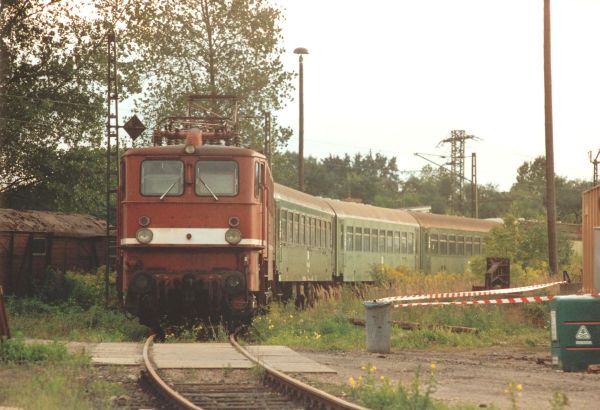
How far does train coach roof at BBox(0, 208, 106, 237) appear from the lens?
35.0 meters

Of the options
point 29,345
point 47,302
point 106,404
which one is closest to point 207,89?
point 47,302

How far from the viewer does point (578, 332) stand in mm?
13164

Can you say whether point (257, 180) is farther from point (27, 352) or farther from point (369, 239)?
point (369, 239)

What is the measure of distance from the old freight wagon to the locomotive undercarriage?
713 inches

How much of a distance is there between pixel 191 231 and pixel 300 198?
10.8m

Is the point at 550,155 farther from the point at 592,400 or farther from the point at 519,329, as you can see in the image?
the point at 592,400

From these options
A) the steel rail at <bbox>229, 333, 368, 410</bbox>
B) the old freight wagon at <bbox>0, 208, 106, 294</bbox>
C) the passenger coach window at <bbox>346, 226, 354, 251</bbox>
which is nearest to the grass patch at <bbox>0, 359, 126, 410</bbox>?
the steel rail at <bbox>229, 333, 368, 410</bbox>

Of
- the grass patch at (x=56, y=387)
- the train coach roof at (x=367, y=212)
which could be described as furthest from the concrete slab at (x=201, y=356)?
the train coach roof at (x=367, y=212)

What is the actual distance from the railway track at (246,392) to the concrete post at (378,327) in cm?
397

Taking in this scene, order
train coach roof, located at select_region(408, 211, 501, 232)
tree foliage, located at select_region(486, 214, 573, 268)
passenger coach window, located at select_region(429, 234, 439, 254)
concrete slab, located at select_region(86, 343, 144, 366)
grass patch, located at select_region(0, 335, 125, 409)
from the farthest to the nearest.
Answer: passenger coach window, located at select_region(429, 234, 439, 254)
train coach roof, located at select_region(408, 211, 501, 232)
tree foliage, located at select_region(486, 214, 573, 268)
concrete slab, located at select_region(86, 343, 144, 366)
grass patch, located at select_region(0, 335, 125, 409)

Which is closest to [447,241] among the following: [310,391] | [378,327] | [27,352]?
[378,327]

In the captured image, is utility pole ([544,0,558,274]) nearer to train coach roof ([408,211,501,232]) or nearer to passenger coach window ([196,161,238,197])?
passenger coach window ([196,161,238,197])

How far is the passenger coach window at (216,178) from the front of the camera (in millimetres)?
17828

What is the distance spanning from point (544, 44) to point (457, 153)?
150 feet
